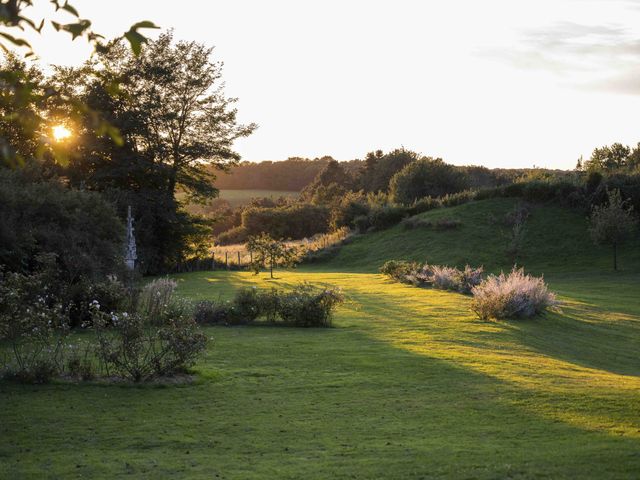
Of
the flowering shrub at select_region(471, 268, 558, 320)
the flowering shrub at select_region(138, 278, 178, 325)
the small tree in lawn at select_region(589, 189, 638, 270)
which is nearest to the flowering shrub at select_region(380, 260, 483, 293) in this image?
the flowering shrub at select_region(471, 268, 558, 320)

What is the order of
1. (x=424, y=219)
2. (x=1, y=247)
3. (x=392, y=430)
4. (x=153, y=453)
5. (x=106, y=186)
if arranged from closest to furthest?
(x=153, y=453)
(x=392, y=430)
(x=1, y=247)
(x=106, y=186)
(x=424, y=219)

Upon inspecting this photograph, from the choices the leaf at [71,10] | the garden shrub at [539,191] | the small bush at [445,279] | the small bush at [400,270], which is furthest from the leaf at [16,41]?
the garden shrub at [539,191]

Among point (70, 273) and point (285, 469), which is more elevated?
point (70, 273)

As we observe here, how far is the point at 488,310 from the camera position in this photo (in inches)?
932

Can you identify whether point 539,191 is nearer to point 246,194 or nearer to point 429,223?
point 429,223

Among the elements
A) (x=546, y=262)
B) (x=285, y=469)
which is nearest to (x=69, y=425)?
(x=285, y=469)

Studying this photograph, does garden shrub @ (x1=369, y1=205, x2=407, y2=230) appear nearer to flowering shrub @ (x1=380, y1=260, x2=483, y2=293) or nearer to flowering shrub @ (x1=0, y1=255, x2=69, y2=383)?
flowering shrub @ (x1=380, y1=260, x2=483, y2=293)

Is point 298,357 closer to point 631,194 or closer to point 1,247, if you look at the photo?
point 1,247

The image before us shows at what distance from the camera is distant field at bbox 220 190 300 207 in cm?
14031

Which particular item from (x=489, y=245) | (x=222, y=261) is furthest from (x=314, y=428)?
(x=222, y=261)

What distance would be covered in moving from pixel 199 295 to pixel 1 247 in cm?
1157

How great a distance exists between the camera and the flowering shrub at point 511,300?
23766 mm

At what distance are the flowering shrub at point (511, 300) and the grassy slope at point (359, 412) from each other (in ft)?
8.13

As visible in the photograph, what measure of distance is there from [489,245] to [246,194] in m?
97.8
